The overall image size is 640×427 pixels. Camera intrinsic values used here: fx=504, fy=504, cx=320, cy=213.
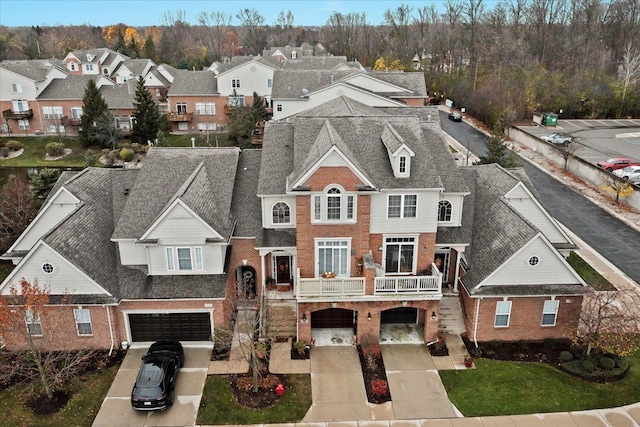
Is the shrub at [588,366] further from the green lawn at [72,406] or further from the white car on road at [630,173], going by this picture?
the white car on road at [630,173]

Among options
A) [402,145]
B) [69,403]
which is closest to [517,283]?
[402,145]

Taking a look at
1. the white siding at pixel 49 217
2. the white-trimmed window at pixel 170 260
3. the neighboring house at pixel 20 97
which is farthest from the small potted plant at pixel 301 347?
the neighboring house at pixel 20 97

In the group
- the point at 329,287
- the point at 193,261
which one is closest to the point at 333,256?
the point at 329,287

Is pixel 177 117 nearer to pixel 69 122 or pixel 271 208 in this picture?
pixel 69 122

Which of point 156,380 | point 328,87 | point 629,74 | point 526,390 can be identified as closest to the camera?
point 156,380

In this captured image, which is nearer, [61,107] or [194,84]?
[61,107]

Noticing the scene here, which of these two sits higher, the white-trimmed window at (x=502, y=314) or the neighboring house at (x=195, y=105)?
the neighboring house at (x=195, y=105)

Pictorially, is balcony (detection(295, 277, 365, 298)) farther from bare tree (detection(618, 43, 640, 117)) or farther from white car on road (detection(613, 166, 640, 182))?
bare tree (detection(618, 43, 640, 117))
